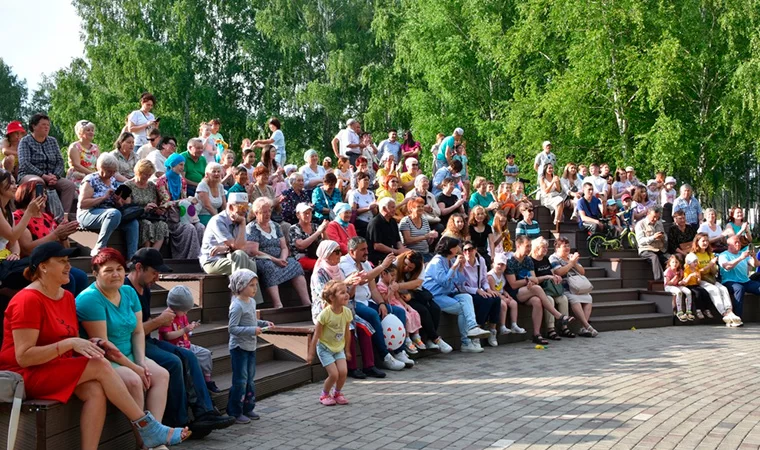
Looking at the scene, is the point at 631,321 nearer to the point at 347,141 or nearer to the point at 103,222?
the point at 347,141

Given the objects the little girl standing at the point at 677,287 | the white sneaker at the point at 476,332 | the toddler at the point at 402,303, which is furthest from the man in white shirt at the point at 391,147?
the toddler at the point at 402,303

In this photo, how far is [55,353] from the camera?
5.07 m

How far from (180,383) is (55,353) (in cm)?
118

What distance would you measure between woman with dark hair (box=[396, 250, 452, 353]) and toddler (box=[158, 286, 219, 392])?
3.96 metres

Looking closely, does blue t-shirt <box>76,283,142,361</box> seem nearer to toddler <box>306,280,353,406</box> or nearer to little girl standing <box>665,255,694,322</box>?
toddler <box>306,280,353,406</box>

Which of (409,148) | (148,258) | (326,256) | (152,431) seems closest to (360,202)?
(326,256)

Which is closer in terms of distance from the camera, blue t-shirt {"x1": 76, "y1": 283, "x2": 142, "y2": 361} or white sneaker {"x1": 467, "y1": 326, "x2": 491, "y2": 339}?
blue t-shirt {"x1": 76, "y1": 283, "x2": 142, "y2": 361}

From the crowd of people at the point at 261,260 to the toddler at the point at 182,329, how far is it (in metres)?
0.02

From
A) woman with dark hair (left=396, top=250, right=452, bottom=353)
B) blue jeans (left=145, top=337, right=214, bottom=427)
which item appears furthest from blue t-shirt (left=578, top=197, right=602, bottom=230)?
blue jeans (left=145, top=337, right=214, bottom=427)

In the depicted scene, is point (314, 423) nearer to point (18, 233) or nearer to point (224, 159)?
point (18, 233)

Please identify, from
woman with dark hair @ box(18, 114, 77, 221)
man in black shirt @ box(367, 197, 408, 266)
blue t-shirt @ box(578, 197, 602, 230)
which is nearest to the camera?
woman with dark hair @ box(18, 114, 77, 221)

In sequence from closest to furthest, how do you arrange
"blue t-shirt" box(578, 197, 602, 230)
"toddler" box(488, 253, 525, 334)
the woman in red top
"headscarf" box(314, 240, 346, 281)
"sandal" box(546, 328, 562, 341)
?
the woman in red top
"headscarf" box(314, 240, 346, 281)
"toddler" box(488, 253, 525, 334)
"sandal" box(546, 328, 562, 341)
"blue t-shirt" box(578, 197, 602, 230)

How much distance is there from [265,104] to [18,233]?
33619 mm

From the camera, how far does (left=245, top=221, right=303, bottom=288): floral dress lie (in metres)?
9.71
